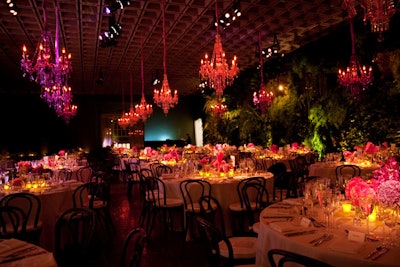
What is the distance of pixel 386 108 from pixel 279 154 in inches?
110

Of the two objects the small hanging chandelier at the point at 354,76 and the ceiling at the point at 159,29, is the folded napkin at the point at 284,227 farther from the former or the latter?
the small hanging chandelier at the point at 354,76

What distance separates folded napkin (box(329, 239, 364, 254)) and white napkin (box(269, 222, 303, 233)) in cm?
34

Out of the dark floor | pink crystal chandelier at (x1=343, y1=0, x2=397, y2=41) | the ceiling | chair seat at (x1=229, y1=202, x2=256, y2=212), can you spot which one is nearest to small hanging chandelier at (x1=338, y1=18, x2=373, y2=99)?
the ceiling

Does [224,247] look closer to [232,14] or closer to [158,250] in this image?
[158,250]

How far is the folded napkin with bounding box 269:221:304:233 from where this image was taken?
95.0 inches

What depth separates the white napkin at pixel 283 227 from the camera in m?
2.41

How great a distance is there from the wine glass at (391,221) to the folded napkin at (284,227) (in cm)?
55

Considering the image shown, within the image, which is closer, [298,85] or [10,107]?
[298,85]

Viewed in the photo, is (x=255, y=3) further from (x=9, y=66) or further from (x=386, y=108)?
(x=9, y=66)

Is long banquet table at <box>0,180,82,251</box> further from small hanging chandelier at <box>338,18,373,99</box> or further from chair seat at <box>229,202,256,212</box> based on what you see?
small hanging chandelier at <box>338,18,373,99</box>

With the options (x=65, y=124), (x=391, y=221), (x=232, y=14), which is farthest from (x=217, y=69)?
(x=65, y=124)

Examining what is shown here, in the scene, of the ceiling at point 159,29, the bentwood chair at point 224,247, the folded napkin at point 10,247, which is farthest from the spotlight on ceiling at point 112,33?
the folded napkin at point 10,247

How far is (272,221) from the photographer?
Answer: 2.67 metres

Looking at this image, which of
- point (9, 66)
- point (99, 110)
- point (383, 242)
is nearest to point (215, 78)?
point (383, 242)
